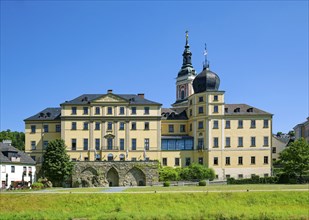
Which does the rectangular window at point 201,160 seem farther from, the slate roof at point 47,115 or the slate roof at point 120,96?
the slate roof at point 47,115

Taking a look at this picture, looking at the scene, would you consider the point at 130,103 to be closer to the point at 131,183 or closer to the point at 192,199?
the point at 131,183

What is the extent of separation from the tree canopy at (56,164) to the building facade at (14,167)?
3818 millimetres

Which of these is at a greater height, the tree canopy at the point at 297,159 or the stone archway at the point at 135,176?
the tree canopy at the point at 297,159

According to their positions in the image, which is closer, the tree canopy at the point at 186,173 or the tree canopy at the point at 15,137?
the tree canopy at the point at 186,173

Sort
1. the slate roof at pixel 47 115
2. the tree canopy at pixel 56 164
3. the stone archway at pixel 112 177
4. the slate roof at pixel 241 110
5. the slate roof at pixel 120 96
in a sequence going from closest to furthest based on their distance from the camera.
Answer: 1. the tree canopy at pixel 56 164
2. the stone archway at pixel 112 177
3. the slate roof at pixel 120 96
4. the slate roof at pixel 241 110
5. the slate roof at pixel 47 115

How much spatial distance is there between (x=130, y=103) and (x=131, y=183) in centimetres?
A: 1309

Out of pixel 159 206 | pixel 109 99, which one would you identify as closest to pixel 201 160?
pixel 109 99

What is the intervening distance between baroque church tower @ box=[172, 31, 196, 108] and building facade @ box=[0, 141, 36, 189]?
4708 cm

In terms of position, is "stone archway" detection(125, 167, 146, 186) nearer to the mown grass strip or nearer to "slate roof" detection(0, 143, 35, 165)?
"slate roof" detection(0, 143, 35, 165)

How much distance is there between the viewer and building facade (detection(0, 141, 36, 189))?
201ft

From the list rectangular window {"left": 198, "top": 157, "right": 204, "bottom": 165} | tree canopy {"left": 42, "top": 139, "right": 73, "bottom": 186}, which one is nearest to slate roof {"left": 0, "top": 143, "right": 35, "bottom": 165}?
tree canopy {"left": 42, "top": 139, "right": 73, "bottom": 186}

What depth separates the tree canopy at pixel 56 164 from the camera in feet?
200

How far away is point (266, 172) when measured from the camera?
71500 millimetres

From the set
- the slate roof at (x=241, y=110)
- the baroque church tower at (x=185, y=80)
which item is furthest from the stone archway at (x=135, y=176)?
the baroque church tower at (x=185, y=80)
